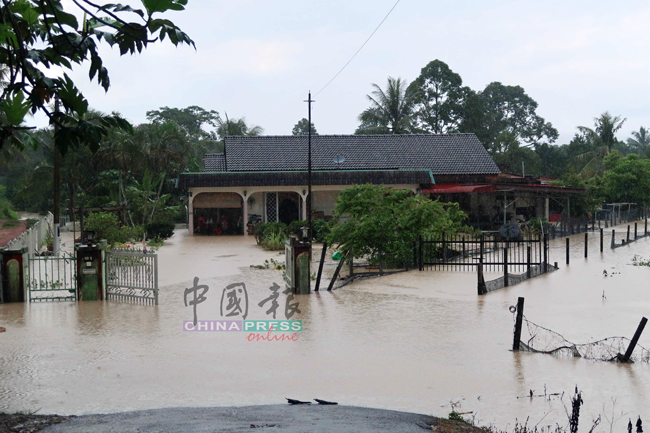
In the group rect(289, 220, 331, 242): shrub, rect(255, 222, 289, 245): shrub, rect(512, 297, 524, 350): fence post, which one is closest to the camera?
rect(512, 297, 524, 350): fence post

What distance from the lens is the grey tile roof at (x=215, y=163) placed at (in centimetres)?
3872

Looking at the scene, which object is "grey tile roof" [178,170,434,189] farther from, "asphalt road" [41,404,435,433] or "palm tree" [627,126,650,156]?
"palm tree" [627,126,650,156]

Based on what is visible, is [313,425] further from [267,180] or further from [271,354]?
[267,180]

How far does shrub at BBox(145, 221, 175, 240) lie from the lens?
1245 inches

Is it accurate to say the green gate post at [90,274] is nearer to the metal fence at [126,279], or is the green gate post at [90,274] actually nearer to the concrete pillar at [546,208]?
the metal fence at [126,279]

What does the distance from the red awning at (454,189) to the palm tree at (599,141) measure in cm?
2423

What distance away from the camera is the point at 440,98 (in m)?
58.7

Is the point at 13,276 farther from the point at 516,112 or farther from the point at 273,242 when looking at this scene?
the point at 516,112

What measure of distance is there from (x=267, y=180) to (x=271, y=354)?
1014 inches

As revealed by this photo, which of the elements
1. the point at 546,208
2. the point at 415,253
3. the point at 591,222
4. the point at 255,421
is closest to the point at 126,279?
the point at 415,253

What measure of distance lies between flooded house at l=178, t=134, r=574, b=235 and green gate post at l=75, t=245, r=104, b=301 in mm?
20062

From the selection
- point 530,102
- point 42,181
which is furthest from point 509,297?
point 530,102

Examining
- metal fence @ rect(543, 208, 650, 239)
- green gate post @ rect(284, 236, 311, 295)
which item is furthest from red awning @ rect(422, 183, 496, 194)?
green gate post @ rect(284, 236, 311, 295)

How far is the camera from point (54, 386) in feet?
25.8
